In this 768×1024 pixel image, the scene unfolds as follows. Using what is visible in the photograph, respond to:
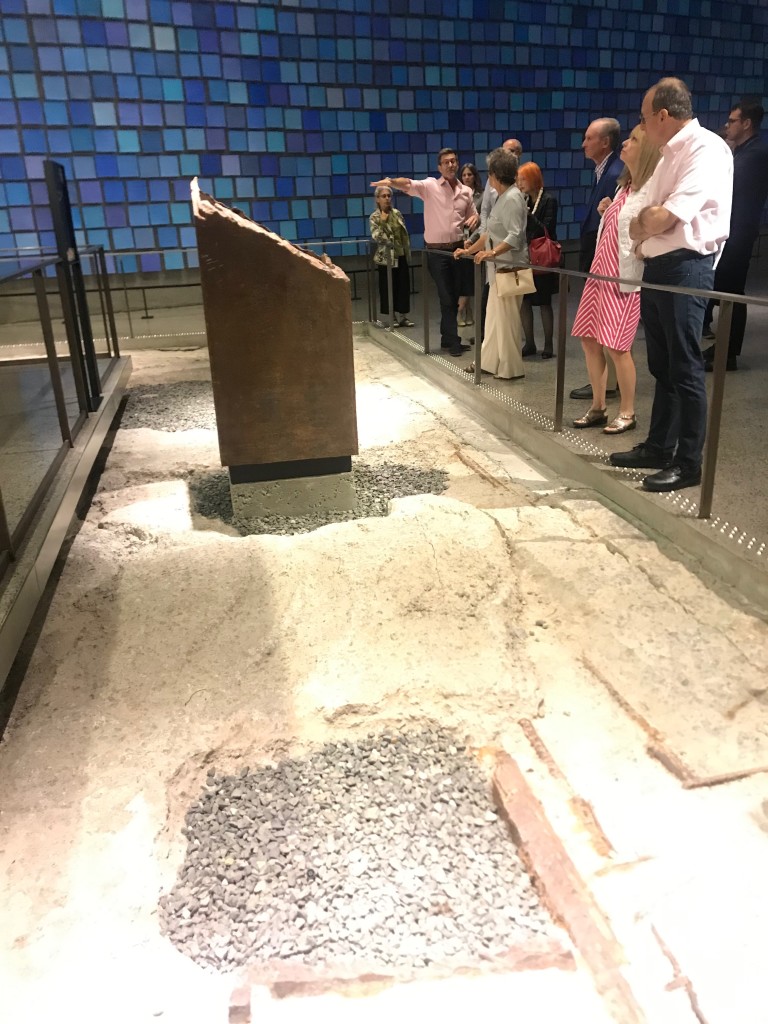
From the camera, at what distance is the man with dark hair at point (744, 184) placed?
15.3ft

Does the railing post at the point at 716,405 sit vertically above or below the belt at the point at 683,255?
below

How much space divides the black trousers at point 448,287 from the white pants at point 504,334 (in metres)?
0.89

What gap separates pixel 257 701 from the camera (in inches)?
91.4

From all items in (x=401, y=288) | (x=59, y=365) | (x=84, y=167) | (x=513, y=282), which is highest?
(x=84, y=167)

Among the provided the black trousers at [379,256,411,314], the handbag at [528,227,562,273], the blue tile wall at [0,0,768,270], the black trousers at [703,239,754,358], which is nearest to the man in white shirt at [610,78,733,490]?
the black trousers at [703,239,754,358]

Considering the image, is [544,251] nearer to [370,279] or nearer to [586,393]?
[586,393]

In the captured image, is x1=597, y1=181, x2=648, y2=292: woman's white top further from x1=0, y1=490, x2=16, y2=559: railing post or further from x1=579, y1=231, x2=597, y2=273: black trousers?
x1=0, y1=490, x2=16, y2=559: railing post

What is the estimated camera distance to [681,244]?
3066 mm

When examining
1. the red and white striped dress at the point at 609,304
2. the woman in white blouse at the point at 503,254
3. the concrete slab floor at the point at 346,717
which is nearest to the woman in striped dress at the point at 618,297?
the red and white striped dress at the point at 609,304

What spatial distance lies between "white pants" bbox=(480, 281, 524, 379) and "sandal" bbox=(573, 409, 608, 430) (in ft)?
4.11

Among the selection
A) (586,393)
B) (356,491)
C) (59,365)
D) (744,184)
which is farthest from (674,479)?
(59,365)

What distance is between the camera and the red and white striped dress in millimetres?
3773

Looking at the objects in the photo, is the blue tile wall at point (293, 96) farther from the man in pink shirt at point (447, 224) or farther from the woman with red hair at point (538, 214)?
the woman with red hair at point (538, 214)

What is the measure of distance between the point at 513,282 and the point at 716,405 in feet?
8.47
